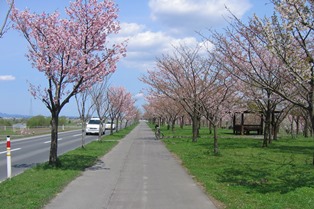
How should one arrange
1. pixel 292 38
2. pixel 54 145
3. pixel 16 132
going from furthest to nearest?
pixel 16 132 → pixel 54 145 → pixel 292 38

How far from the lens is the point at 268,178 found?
34.8 feet

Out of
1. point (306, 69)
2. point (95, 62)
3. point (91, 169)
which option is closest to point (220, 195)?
point (306, 69)

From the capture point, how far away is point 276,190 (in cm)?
877

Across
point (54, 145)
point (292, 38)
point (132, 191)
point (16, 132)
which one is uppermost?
point (292, 38)

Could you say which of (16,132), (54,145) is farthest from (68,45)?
(16,132)

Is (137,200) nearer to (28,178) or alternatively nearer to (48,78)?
(28,178)

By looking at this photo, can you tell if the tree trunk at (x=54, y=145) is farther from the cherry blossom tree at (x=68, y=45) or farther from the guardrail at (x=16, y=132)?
the guardrail at (x=16, y=132)

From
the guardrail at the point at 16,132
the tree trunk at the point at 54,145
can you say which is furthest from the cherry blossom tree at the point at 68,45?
the guardrail at the point at 16,132

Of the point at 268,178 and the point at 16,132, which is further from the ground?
the point at 268,178

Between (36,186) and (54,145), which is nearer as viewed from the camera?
(36,186)

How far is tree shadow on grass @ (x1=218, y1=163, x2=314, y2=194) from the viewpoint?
9172 millimetres

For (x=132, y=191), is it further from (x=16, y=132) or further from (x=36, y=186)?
(x=16, y=132)

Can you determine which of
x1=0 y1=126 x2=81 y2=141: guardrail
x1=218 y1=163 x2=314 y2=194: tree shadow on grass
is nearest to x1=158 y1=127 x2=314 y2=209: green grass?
x1=218 y1=163 x2=314 y2=194: tree shadow on grass

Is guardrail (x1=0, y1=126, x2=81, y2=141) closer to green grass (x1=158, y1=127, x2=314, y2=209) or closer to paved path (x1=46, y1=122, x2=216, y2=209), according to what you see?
paved path (x1=46, y1=122, x2=216, y2=209)
